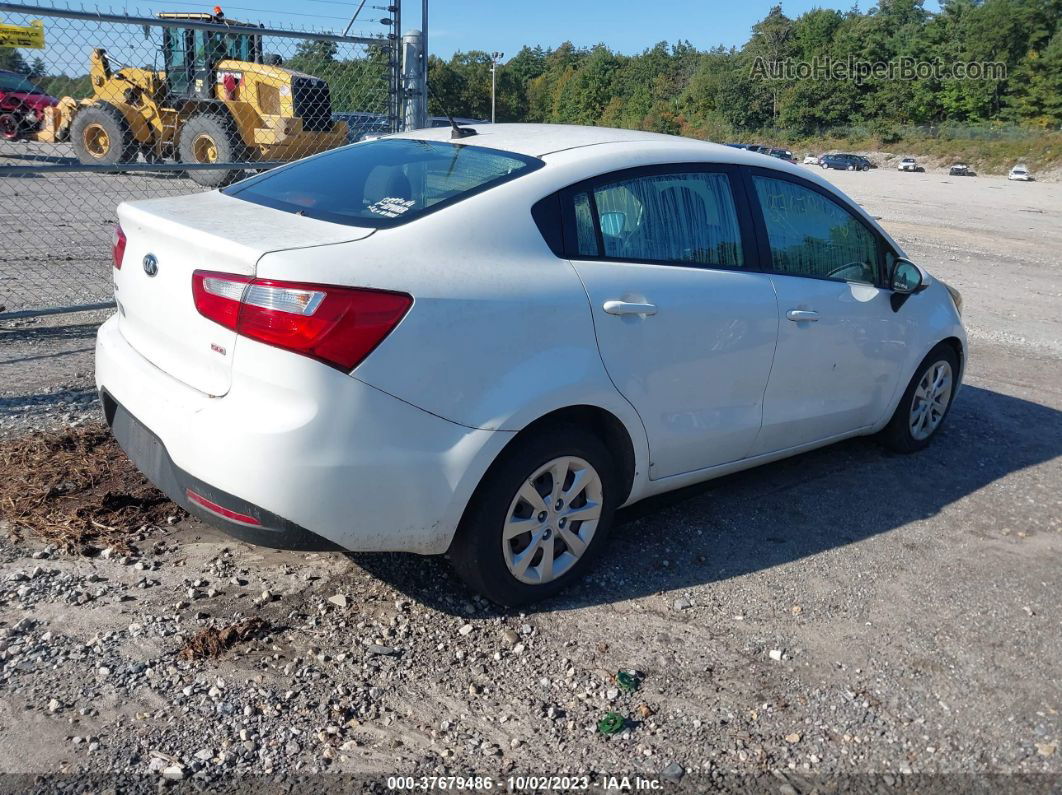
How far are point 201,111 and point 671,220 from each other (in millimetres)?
12666

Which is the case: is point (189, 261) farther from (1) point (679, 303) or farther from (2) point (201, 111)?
(2) point (201, 111)

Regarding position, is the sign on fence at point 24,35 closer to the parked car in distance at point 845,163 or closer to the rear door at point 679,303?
the rear door at point 679,303

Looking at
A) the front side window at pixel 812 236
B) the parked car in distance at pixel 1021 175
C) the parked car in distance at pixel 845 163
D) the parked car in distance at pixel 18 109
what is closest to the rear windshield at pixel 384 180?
the front side window at pixel 812 236

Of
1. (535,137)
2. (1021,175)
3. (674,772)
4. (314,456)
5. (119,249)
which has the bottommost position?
(674,772)

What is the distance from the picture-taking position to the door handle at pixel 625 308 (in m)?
3.56

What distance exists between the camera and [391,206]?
137 inches

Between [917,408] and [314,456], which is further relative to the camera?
[917,408]

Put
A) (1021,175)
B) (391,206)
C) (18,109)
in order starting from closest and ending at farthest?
(391,206), (18,109), (1021,175)

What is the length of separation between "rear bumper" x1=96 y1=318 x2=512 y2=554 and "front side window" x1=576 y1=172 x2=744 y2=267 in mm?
1036

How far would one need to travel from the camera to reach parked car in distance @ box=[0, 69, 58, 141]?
11.3 meters

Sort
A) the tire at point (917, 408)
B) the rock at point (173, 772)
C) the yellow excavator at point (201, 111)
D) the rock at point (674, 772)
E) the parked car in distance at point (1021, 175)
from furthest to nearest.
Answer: the parked car in distance at point (1021, 175) < the yellow excavator at point (201, 111) < the tire at point (917, 408) < the rock at point (674, 772) < the rock at point (173, 772)

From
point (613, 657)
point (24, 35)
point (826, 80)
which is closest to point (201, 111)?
point (24, 35)

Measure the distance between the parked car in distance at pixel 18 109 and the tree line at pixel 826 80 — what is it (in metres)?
53.0

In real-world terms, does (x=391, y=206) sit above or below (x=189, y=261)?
above
